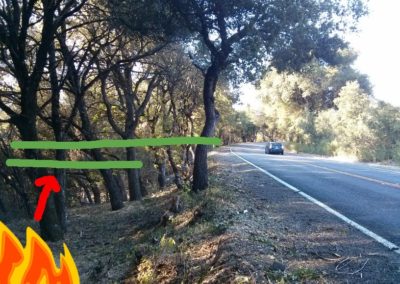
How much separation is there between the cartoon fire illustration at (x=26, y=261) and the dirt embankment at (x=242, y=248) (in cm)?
379

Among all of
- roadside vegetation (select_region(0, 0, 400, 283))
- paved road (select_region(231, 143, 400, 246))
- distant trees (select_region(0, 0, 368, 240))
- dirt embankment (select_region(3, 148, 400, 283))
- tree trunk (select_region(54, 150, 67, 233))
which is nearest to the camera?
dirt embankment (select_region(3, 148, 400, 283))

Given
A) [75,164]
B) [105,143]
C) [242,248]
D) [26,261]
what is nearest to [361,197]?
[242,248]

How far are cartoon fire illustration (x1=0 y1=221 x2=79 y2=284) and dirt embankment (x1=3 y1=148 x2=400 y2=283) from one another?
379 cm

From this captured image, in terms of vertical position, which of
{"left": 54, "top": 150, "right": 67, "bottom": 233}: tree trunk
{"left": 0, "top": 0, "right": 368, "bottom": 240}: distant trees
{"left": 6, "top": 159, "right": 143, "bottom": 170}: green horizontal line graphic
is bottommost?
{"left": 54, "top": 150, "right": 67, "bottom": 233}: tree trunk

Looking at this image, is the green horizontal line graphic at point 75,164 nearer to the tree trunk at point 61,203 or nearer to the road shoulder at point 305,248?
the road shoulder at point 305,248

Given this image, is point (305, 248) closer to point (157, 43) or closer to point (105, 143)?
point (105, 143)

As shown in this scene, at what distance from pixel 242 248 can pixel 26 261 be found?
5.22m

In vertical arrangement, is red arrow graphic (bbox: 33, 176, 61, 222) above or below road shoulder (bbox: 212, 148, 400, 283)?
above

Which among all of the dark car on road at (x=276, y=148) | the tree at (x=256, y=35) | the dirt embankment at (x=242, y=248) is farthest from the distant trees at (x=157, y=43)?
the dark car on road at (x=276, y=148)

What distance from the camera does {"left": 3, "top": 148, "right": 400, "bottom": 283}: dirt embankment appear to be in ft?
17.5

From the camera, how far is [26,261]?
4.62 ft

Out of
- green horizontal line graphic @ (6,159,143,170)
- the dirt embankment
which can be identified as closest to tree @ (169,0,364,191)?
the dirt embankment

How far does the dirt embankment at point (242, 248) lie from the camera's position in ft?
17.5

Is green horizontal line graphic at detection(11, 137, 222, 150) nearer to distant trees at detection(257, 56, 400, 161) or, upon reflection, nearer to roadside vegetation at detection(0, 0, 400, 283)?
roadside vegetation at detection(0, 0, 400, 283)
